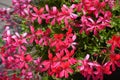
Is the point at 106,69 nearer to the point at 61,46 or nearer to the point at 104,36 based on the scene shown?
the point at 61,46

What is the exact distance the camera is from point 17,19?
9.49 ft

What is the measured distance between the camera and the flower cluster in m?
1.97

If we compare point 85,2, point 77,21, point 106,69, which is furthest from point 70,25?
point 106,69

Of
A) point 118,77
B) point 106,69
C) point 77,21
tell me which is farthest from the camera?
point 118,77

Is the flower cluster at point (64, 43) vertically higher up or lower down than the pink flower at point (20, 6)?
lower down

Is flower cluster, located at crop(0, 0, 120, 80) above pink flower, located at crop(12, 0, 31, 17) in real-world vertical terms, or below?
below

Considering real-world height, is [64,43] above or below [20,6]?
below

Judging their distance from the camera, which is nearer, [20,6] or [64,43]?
[64,43]

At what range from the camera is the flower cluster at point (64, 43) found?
1969 mm

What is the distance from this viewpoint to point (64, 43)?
201cm

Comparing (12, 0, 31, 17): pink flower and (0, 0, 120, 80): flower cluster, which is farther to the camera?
(12, 0, 31, 17): pink flower

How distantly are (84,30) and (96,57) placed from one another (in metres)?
0.29

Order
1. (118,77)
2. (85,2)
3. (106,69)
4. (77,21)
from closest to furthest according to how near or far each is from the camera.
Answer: (106,69) < (85,2) < (77,21) < (118,77)

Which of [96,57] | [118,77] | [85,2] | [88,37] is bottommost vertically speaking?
[118,77]
